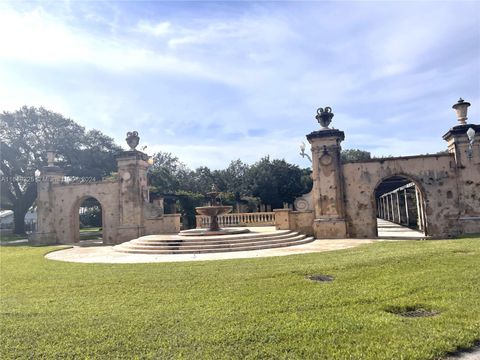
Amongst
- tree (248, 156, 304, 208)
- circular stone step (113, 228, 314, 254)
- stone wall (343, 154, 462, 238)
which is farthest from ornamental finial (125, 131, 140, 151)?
tree (248, 156, 304, 208)

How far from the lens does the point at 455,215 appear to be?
16.3 meters

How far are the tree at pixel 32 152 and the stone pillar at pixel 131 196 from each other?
17.5m

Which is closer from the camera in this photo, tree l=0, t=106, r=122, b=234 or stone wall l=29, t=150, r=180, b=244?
stone wall l=29, t=150, r=180, b=244

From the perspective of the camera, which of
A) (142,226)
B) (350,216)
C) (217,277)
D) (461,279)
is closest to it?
(461,279)

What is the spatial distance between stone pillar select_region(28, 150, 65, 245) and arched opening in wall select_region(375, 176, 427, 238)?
1999cm

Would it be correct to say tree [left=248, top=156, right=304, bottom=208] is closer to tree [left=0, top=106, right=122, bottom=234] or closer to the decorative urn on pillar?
tree [left=0, top=106, right=122, bottom=234]

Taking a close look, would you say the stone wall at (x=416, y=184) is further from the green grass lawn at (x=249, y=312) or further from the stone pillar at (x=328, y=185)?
the green grass lawn at (x=249, y=312)

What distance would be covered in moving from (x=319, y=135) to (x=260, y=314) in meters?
14.1

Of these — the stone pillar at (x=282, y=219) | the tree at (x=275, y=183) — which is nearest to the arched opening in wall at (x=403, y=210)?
the stone pillar at (x=282, y=219)

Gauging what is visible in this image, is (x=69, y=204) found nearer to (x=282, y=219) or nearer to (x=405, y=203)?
(x=282, y=219)

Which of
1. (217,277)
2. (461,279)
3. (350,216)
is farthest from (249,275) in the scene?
(350,216)

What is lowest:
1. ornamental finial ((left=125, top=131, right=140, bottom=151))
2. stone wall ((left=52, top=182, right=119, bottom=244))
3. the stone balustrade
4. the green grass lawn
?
the green grass lawn

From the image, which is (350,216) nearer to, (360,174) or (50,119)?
(360,174)

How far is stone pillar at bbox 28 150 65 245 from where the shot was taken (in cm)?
2172
